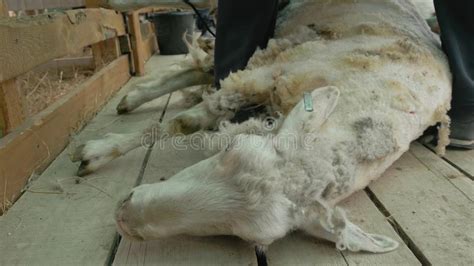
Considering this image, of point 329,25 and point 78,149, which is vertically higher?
point 329,25

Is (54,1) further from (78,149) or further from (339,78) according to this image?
(339,78)

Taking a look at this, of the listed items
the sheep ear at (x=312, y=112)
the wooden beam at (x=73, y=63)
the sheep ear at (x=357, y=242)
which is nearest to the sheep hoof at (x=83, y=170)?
the sheep ear at (x=312, y=112)

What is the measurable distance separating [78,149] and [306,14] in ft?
3.61

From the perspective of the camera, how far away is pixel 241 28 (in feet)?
6.59

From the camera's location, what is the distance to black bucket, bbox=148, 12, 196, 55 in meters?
5.18

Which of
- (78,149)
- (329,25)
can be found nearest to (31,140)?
(78,149)

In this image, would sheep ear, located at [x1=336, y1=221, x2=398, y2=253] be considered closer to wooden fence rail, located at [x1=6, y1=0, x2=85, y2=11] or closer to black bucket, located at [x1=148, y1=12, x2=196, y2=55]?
wooden fence rail, located at [x1=6, y1=0, x2=85, y2=11]

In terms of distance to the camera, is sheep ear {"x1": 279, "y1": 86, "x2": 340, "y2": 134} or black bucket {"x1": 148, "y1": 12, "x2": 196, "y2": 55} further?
black bucket {"x1": 148, "y1": 12, "x2": 196, "y2": 55}

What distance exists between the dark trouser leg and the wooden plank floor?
0.41 meters

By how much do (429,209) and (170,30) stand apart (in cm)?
417

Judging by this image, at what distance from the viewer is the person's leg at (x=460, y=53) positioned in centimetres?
182

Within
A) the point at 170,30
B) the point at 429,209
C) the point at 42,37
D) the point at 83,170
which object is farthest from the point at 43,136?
the point at 170,30

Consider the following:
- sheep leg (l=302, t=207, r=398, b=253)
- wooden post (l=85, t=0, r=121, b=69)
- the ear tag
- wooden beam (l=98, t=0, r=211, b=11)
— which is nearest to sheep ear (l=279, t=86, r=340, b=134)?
the ear tag

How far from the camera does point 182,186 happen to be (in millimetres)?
1188
